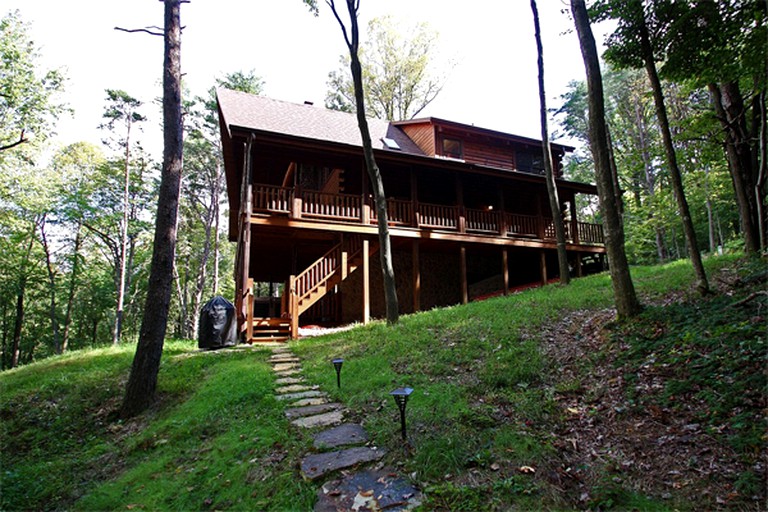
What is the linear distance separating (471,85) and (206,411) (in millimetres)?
21309

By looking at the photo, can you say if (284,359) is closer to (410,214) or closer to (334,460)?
(334,460)

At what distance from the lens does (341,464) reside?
3.22 meters

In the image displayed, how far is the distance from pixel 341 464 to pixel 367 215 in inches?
367

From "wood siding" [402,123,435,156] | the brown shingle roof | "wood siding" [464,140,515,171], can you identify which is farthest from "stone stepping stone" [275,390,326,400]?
"wood siding" [464,140,515,171]

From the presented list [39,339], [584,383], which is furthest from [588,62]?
[39,339]

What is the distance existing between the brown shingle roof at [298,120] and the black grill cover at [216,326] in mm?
6315

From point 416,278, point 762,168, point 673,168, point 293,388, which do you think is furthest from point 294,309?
point 762,168

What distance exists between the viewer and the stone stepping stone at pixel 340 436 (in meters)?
3.63

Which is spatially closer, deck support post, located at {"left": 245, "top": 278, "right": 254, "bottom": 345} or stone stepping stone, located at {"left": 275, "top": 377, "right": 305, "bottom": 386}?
stone stepping stone, located at {"left": 275, "top": 377, "right": 305, "bottom": 386}

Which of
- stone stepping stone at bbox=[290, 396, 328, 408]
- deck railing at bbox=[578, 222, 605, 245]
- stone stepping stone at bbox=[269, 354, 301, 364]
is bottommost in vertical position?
stone stepping stone at bbox=[290, 396, 328, 408]

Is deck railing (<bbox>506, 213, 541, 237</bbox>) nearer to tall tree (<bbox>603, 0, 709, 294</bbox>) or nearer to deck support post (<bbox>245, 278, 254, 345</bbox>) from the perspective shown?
tall tree (<bbox>603, 0, 709, 294</bbox>)

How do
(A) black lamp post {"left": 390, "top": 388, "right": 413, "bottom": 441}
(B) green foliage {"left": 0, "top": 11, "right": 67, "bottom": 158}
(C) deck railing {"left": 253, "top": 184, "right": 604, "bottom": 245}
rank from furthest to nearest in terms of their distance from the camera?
(B) green foliage {"left": 0, "top": 11, "right": 67, "bottom": 158} → (C) deck railing {"left": 253, "top": 184, "right": 604, "bottom": 245} → (A) black lamp post {"left": 390, "top": 388, "right": 413, "bottom": 441}

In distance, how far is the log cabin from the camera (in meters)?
10.9

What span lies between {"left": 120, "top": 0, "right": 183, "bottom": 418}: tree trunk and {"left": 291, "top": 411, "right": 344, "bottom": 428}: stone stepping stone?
10.9 feet
